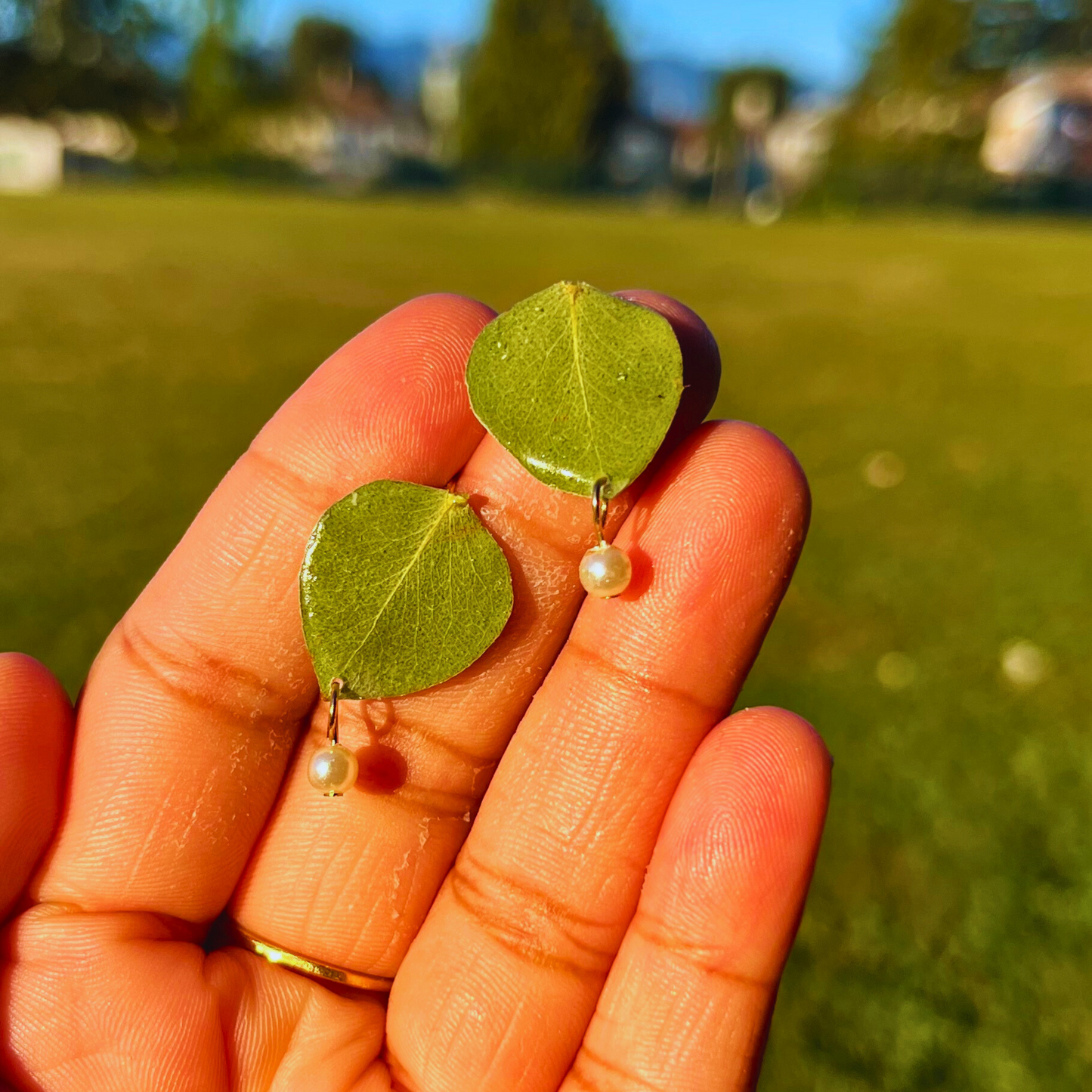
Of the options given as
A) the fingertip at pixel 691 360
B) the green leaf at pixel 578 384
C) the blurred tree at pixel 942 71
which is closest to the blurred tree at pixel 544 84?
the blurred tree at pixel 942 71

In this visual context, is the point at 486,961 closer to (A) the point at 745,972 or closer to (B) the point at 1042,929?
A: (A) the point at 745,972

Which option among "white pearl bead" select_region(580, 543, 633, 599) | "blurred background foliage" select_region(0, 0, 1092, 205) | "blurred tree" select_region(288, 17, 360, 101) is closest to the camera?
"white pearl bead" select_region(580, 543, 633, 599)

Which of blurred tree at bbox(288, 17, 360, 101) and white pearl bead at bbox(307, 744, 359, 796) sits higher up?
white pearl bead at bbox(307, 744, 359, 796)

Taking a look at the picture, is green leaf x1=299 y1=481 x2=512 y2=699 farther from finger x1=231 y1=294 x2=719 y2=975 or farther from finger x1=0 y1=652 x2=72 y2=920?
finger x1=0 y1=652 x2=72 y2=920

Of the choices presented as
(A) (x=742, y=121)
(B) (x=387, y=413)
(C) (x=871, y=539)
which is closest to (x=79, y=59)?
(A) (x=742, y=121)

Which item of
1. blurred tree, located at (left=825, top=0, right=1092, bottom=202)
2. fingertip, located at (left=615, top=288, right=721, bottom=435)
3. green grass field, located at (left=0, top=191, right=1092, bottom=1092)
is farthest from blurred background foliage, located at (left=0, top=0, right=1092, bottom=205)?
fingertip, located at (left=615, top=288, right=721, bottom=435)

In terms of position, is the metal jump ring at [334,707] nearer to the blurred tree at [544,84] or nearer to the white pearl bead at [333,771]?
the white pearl bead at [333,771]

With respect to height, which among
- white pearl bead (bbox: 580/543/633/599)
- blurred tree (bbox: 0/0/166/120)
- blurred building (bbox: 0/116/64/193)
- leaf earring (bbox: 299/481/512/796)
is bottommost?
blurred building (bbox: 0/116/64/193)
